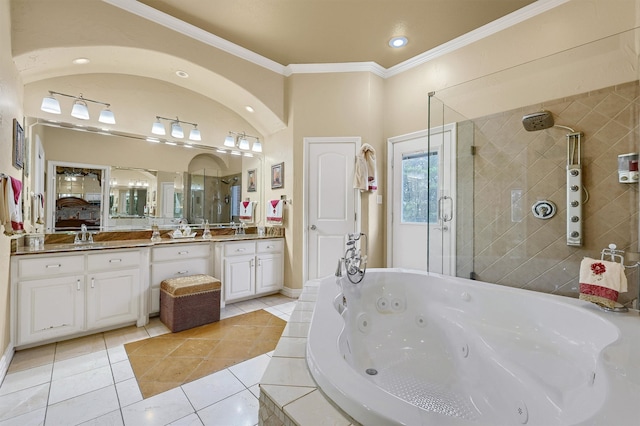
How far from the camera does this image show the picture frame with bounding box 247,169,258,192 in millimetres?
3902

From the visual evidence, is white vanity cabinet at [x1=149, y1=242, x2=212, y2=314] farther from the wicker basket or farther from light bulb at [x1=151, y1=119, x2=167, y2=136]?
light bulb at [x1=151, y1=119, x2=167, y2=136]

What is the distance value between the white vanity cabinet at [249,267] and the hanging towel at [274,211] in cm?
26

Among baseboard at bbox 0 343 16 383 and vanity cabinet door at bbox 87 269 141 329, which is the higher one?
vanity cabinet door at bbox 87 269 141 329

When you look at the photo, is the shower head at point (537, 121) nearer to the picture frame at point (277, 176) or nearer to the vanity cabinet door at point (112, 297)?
the picture frame at point (277, 176)

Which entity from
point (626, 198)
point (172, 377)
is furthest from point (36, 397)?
point (626, 198)

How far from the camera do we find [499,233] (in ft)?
7.79

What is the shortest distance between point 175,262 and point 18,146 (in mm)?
1456

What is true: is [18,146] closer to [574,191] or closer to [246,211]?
[246,211]

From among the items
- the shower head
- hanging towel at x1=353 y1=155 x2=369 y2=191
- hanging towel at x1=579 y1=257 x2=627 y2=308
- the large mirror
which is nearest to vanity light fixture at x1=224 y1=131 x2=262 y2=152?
the large mirror

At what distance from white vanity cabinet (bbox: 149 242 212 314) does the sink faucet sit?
589mm

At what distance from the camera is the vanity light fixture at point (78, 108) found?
2486 mm

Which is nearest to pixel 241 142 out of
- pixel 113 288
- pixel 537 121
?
pixel 113 288

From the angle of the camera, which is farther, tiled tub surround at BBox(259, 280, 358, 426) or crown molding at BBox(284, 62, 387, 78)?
crown molding at BBox(284, 62, 387, 78)

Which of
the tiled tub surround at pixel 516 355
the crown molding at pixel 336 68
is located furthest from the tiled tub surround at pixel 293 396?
the crown molding at pixel 336 68
